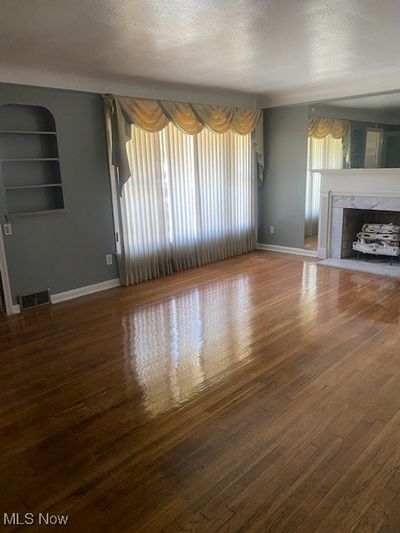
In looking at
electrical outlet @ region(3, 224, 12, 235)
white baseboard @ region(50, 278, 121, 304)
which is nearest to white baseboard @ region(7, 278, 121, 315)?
white baseboard @ region(50, 278, 121, 304)

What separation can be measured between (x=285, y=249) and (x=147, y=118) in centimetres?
312

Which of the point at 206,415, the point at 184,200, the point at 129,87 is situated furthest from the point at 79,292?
the point at 206,415

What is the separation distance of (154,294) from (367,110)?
143 inches

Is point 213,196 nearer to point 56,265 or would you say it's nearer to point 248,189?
point 248,189

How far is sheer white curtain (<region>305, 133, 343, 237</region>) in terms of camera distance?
5516 mm

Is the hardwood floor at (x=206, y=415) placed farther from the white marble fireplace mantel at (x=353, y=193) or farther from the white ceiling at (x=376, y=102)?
the white ceiling at (x=376, y=102)

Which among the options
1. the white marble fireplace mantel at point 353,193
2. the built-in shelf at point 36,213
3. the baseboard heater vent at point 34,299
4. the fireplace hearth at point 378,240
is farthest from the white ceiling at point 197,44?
the baseboard heater vent at point 34,299

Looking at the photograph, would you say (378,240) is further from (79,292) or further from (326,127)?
(79,292)

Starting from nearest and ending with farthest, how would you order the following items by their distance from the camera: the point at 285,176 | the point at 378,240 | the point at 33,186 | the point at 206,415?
the point at 206,415 < the point at 33,186 < the point at 378,240 < the point at 285,176

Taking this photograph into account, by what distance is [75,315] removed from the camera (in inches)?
159

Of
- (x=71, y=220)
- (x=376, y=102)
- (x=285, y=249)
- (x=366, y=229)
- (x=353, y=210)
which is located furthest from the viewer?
(x=285, y=249)

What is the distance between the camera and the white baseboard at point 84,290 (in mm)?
4456

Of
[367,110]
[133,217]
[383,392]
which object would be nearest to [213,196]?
[133,217]

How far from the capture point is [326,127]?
18.2 ft
